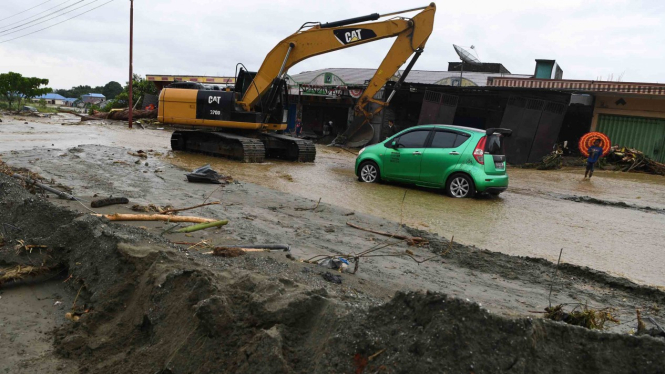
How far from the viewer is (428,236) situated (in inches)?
273

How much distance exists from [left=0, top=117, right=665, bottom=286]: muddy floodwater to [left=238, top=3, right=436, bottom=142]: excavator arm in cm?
277

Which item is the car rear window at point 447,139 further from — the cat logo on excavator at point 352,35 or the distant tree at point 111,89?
the distant tree at point 111,89

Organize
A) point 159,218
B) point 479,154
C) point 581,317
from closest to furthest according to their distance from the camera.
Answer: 1. point 581,317
2. point 159,218
3. point 479,154

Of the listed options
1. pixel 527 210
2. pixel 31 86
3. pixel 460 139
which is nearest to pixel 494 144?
pixel 460 139

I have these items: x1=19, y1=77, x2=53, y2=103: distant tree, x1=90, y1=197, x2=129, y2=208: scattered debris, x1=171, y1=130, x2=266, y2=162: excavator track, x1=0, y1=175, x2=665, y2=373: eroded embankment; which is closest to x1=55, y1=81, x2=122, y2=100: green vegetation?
x1=19, y1=77, x2=53, y2=103: distant tree

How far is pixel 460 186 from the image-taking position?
1138 cm

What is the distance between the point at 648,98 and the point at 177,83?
17.9 meters

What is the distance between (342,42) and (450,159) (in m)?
6.46

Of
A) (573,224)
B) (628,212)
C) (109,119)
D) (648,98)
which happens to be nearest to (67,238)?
(573,224)

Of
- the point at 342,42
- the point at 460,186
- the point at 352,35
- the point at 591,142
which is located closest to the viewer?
the point at 460,186

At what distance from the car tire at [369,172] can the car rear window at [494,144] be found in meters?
2.73

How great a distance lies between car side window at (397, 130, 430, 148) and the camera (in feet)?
39.3

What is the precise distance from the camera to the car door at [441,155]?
1142 cm

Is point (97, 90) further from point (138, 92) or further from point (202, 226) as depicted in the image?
point (202, 226)
